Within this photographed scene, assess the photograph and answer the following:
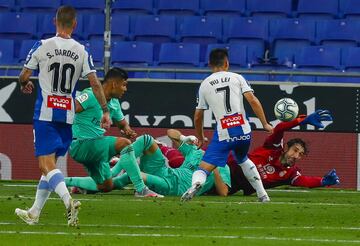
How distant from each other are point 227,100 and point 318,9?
31.3ft

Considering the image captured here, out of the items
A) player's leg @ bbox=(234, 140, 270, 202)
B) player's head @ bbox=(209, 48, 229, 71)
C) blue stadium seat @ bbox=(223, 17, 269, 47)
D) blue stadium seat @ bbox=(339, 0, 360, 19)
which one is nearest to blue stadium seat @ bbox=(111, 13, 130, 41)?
blue stadium seat @ bbox=(223, 17, 269, 47)

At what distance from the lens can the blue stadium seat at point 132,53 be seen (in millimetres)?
22250

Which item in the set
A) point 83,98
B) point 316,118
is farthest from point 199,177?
point 316,118

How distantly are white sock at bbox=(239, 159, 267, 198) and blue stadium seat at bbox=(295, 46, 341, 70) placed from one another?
729 cm

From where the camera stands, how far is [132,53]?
22422 mm

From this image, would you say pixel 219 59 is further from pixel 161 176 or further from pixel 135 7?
pixel 135 7

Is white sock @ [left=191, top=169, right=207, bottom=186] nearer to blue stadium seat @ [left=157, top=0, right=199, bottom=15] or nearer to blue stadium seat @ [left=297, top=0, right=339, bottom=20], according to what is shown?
blue stadium seat @ [left=297, top=0, right=339, bottom=20]

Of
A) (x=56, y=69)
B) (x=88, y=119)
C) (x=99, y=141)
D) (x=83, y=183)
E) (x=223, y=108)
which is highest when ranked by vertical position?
(x=56, y=69)

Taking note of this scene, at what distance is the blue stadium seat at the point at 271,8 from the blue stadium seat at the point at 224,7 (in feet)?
0.65

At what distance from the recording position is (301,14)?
2342 centimetres

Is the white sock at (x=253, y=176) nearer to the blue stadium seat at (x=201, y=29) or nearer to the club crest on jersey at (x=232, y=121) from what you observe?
the club crest on jersey at (x=232, y=121)

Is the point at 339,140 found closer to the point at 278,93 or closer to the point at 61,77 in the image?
the point at 278,93

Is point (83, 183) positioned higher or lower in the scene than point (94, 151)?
lower

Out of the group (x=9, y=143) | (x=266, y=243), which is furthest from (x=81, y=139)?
(x=266, y=243)
